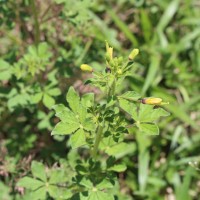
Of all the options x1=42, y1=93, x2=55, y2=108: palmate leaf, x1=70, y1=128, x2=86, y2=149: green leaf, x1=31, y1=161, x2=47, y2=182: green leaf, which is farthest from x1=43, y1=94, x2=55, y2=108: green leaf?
x1=70, y1=128, x2=86, y2=149: green leaf

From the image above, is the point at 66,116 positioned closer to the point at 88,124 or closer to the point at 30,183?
the point at 88,124

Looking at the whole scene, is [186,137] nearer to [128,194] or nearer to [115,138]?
[128,194]

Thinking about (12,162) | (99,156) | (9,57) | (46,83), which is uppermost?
(9,57)

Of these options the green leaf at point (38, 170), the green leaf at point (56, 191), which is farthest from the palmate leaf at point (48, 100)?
the green leaf at point (56, 191)

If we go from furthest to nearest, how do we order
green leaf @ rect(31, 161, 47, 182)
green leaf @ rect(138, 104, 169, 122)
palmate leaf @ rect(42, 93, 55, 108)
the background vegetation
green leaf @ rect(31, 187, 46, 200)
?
1. the background vegetation
2. palmate leaf @ rect(42, 93, 55, 108)
3. green leaf @ rect(31, 161, 47, 182)
4. green leaf @ rect(31, 187, 46, 200)
5. green leaf @ rect(138, 104, 169, 122)

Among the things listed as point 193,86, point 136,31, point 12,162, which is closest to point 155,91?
point 193,86

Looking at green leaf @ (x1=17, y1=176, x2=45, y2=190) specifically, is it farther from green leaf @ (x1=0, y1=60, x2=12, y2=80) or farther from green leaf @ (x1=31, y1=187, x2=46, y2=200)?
green leaf @ (x1=0, y1=60, x2=12, y2=80)
